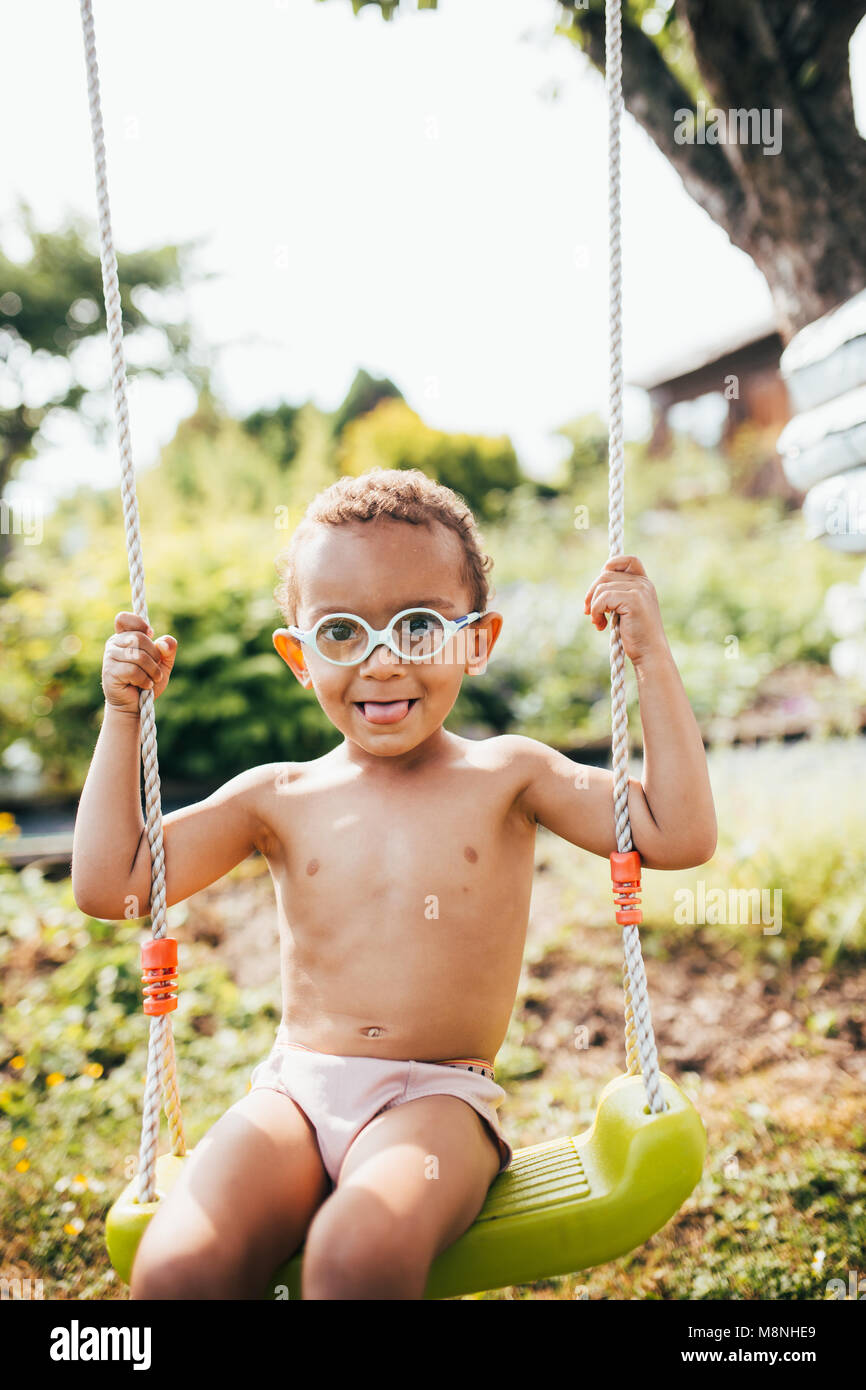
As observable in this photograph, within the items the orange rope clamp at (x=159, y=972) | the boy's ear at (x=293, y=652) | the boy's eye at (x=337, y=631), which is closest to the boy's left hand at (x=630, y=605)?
the boy's eye at (x=337, y=631)

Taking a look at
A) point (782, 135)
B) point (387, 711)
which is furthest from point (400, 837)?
point (782, 135)

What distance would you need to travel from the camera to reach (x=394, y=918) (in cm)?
176

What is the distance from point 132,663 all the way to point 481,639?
0.67 meters

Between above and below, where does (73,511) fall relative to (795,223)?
above

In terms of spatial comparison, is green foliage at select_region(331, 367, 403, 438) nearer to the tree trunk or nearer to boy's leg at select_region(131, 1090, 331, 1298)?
the tree trunk

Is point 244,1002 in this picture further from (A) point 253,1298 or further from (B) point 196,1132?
(A) point 253,1298

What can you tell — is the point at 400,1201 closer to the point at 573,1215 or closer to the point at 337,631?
the point at 573,1215

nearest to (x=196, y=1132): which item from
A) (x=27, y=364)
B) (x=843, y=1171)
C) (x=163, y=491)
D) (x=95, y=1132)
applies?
(x=95, y=1132)

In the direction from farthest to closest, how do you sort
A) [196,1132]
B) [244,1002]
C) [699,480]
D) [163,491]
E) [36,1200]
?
[699,480] < [163,491] < [244,1002] < [196,1132] < [36,1200]

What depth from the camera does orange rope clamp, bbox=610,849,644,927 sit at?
172 cm

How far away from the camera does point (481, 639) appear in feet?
6.35

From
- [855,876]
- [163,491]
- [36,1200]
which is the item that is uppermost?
[163,491]

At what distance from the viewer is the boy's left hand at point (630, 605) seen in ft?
5.82

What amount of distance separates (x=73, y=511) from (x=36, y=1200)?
527 inches
